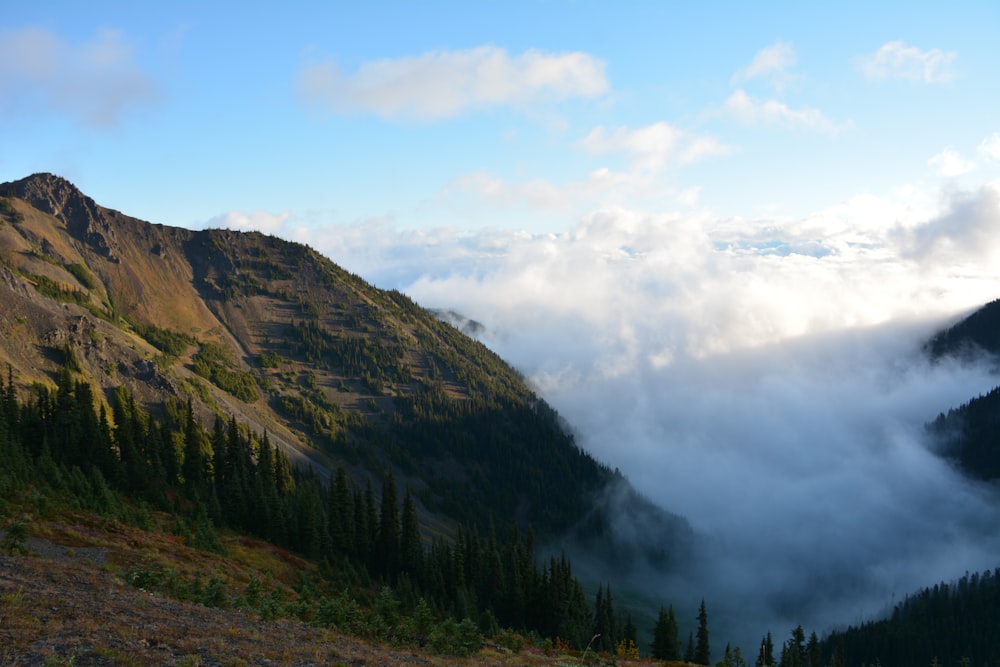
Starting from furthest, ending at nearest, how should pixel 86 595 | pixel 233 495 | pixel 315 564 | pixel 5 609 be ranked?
pixel 233 495 < pixel 315 564 < pixel 86 595 < pixel 5 609

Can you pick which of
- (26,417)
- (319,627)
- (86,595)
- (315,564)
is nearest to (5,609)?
(86,595)

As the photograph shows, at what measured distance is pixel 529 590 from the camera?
4151 inches

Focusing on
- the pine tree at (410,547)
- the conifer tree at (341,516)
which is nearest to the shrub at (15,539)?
the conifer tree at (341,516)

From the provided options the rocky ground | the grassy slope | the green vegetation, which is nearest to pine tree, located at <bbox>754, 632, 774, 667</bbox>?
the grassy slope

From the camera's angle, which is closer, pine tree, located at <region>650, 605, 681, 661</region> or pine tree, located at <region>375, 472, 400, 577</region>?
pine tree, located at <region>650, 605, 681, 661</region>

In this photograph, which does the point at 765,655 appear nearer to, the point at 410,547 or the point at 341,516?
the point at 410,547

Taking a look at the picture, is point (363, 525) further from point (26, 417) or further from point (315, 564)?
point (26, 417)

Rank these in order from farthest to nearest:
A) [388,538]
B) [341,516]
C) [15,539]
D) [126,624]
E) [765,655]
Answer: [388,538]
[341,516]
[765,655]
[15,539]
[126,624]

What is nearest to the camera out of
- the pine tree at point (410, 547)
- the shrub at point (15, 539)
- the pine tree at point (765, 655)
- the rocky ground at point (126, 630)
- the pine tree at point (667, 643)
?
the rocky ground at point (126, 630)

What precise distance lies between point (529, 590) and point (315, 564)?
3991 cm

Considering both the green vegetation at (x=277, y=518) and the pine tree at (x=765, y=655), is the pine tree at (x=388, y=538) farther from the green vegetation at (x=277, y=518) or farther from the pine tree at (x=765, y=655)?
the pine tree at (x=765, y=655)

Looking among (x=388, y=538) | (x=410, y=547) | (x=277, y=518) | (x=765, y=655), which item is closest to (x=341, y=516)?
(x=388, y=538)

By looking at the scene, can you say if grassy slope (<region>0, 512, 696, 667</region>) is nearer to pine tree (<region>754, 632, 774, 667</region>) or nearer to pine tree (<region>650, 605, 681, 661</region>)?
pine tree (<region>754, 632, 774, 667</region>)

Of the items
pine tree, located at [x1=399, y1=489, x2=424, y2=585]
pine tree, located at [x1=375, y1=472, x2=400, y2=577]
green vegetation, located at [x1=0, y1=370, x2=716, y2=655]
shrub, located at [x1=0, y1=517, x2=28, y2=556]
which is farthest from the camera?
pine tree, located at [x1=375, y1=472, x2=400, y2=577]
